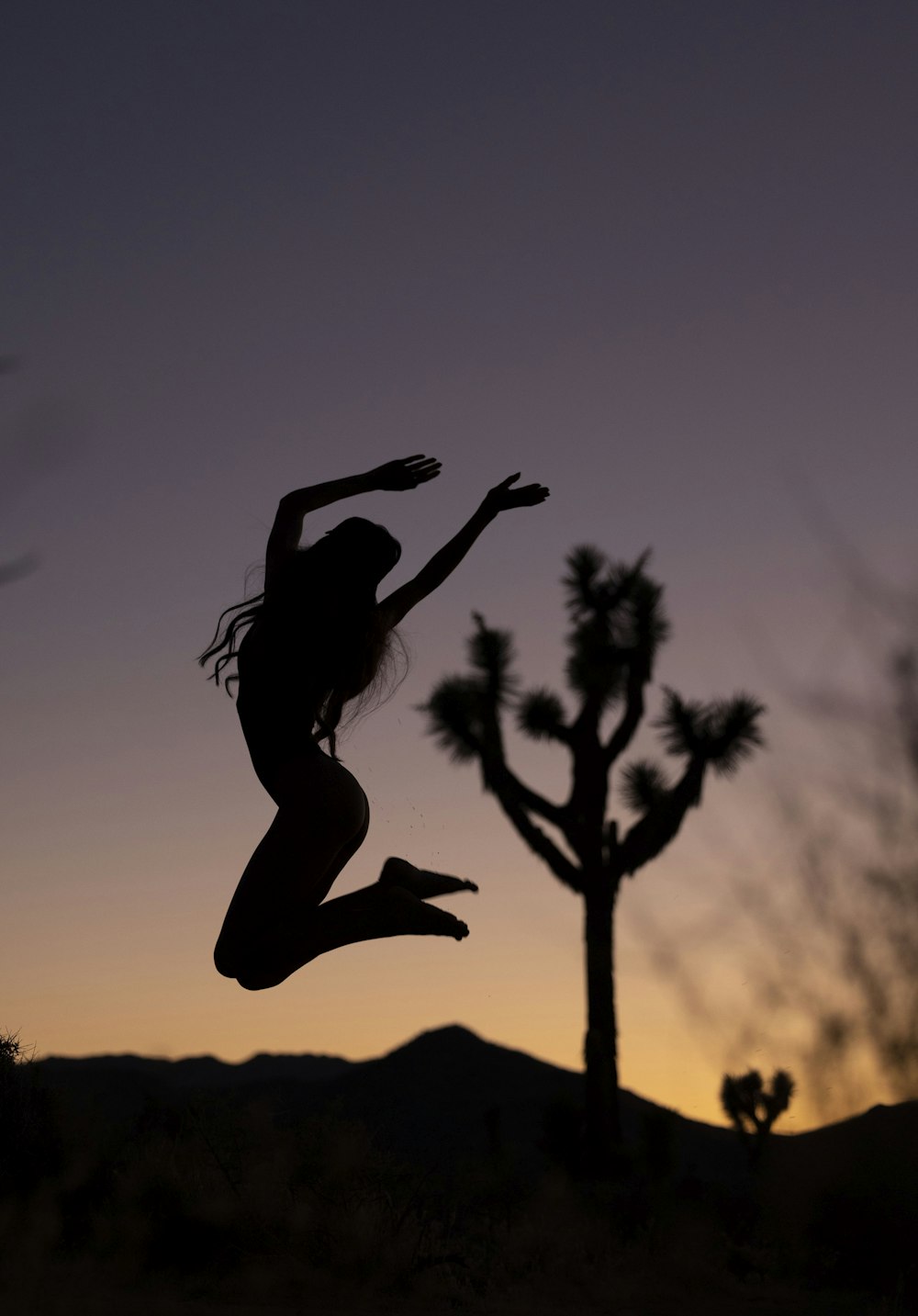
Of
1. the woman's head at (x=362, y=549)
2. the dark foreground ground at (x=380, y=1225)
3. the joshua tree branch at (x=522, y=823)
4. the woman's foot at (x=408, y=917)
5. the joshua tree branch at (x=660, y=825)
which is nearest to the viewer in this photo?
the woman's foot at (x=408, y=917)

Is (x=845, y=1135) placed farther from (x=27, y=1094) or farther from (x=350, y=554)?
(x=350, y=554)

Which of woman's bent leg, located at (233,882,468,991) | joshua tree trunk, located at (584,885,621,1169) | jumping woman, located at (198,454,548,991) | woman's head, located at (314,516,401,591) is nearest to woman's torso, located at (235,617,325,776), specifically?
jumping woman, located at (198,454,548,991)

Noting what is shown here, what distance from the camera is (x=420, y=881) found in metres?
4.43

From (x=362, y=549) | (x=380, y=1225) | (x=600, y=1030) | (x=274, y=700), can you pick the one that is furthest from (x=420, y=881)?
(x=600, y=1030)

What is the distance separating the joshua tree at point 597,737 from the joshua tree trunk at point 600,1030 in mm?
17

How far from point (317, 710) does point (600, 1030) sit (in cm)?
1364

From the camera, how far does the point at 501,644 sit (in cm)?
1809

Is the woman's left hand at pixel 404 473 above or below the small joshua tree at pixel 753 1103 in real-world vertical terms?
above

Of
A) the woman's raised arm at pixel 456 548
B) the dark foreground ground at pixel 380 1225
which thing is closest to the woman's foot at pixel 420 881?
the woman's raised arm at pixel 456 548

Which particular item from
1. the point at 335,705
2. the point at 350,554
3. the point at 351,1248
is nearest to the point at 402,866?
the point at 335,705

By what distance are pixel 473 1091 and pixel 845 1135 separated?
2524cm

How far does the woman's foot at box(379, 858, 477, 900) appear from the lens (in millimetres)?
4383

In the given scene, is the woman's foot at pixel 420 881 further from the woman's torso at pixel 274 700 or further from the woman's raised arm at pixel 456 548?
the woman's raised arm at pixel 456 548

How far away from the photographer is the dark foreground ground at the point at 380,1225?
365 inches
